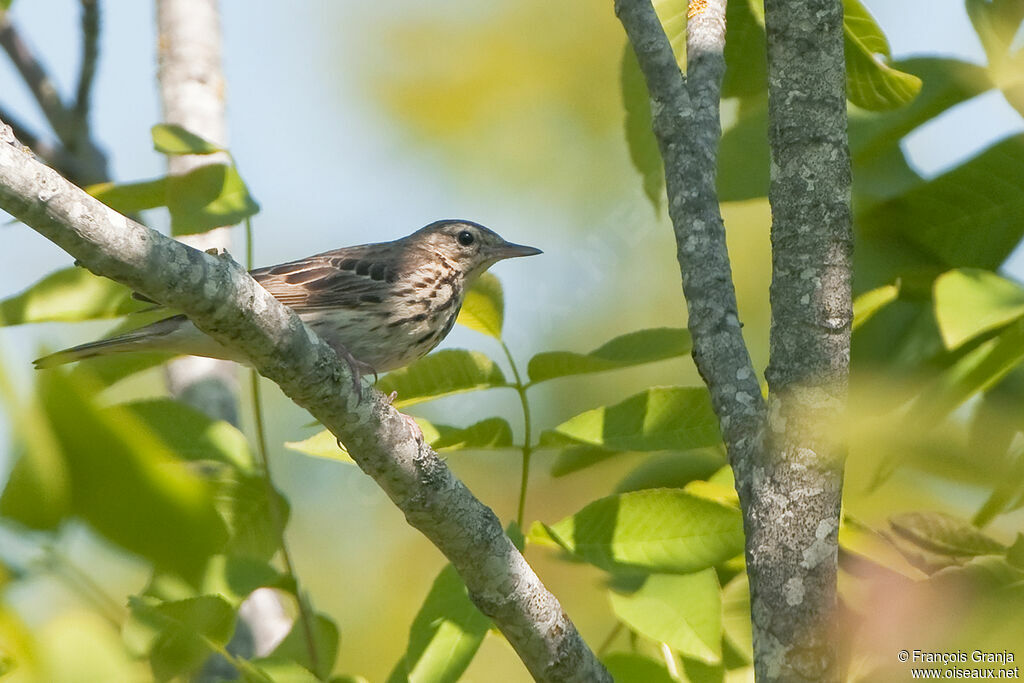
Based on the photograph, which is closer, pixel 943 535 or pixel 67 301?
pixel 943 535

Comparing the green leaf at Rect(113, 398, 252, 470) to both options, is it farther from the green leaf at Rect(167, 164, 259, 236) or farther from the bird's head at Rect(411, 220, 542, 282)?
the bird's head at Rect(411, 220, 542, 282)

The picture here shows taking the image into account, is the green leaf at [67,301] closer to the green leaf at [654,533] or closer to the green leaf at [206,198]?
the green leaf at [206,198]

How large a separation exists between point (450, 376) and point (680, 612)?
3.08 feet

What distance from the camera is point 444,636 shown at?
2.70m

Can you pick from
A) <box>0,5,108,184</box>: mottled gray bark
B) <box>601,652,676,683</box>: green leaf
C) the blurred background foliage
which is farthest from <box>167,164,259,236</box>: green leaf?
<box>0,5,108,184</box>: mottled gray bark

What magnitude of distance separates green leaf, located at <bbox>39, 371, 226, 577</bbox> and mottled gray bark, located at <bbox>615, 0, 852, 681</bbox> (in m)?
1.78

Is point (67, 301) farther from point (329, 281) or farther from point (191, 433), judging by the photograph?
point (329, 281)

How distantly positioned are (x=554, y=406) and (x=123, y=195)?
3938mm

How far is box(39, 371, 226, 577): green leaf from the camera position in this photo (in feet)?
2.10

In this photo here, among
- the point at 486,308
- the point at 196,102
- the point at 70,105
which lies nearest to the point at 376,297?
the point at 196,102

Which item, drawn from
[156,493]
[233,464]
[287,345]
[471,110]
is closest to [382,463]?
[287,345]

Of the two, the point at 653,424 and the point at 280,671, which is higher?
the point at 653,424

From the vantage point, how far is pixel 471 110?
8727mm

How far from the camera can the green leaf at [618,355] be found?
9.79 feet
